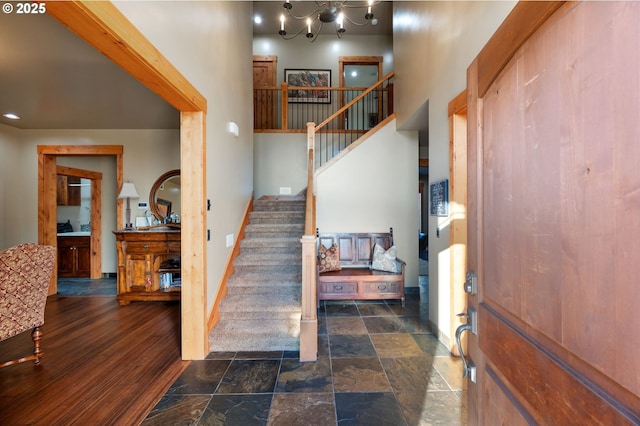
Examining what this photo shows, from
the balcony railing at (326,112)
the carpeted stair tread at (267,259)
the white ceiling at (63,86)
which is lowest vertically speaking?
the carpeted stair tread at (267,259)

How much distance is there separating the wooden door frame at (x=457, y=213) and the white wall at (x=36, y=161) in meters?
4.53

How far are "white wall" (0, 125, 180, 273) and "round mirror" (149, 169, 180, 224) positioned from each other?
12 cm

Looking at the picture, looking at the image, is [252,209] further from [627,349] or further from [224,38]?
[627,349]

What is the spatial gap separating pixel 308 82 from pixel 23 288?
6126 millimetres

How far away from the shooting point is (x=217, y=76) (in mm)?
2840

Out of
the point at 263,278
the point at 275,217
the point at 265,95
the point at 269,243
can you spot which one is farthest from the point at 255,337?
the point at 265,95

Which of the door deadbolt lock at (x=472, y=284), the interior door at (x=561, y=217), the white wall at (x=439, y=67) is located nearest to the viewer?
the interior door at (x=561, y=217)

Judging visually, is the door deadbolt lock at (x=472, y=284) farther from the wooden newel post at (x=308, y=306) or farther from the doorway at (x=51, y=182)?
the doorway at (x=51, y=182)

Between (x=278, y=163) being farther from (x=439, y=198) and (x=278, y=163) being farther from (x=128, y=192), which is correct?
(x=439, y=198)

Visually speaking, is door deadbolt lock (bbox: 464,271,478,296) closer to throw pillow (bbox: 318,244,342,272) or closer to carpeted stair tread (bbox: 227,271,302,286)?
carpeted stair tread (bbox: 227,271,302,286)

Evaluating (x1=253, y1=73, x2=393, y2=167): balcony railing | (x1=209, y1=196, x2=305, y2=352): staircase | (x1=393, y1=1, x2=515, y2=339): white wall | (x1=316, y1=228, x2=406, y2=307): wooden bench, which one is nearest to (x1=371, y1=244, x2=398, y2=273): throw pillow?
(x1=316, y1=228, x2=406, y2=307): wooden bench

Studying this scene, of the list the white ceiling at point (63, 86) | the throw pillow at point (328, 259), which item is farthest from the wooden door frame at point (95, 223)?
the throw pillow at point (328, 259)

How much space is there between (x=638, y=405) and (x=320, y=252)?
148 inches

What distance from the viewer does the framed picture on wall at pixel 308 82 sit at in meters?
6.51
